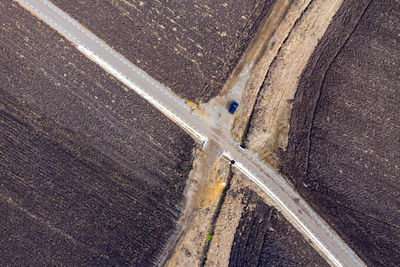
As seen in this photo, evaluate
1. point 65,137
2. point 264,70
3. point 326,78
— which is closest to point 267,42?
point 264,70

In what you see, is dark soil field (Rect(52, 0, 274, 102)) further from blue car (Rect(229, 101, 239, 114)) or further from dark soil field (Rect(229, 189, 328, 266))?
dark soil field (Rect(229, 189, 328, 266))

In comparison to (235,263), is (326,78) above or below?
above

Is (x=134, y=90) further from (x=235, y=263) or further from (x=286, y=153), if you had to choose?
(x=235, y=263)

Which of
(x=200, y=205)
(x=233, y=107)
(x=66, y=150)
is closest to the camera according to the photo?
(x=233, y=107)

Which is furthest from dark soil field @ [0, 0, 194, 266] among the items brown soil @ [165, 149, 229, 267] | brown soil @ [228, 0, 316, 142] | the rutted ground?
brown soil @ [228, 0, 316, 142]

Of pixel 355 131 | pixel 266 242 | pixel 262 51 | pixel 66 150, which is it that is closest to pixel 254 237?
pixel 266 242

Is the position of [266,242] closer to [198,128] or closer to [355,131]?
[198,128]
